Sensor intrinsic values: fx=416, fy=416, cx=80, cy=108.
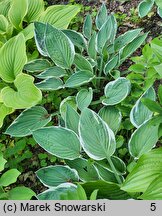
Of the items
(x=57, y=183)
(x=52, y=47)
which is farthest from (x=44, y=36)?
(x=57, y=183)

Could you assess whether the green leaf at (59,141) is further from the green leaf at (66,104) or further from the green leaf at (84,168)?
the green leaf at (66,104)

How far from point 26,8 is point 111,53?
623 mm

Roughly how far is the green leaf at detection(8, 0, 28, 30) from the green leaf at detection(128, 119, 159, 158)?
3.75 ft

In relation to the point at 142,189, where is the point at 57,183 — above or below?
below

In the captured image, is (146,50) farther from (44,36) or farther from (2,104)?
(2,104)

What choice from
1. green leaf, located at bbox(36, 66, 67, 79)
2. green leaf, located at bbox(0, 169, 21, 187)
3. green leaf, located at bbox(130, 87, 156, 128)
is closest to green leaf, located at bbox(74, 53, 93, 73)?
green leaf, located at bbox(36, 66, 67, 79)

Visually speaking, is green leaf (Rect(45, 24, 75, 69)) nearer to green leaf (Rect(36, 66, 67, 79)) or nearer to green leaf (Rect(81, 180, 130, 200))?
green leaf (Rect(36, 66, 67, 79))

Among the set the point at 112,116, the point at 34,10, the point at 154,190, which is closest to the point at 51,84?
the point at 112,116

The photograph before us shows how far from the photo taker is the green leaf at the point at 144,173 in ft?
5.74

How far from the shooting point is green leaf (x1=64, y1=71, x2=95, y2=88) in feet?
7.74

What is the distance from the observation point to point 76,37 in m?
2.58

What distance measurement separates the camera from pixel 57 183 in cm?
207

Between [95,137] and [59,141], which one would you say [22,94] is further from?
[95,137]

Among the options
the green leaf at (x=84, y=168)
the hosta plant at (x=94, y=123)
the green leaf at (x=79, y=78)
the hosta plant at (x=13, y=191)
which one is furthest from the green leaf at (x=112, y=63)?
the hosta plant at (x=13, y=191)
